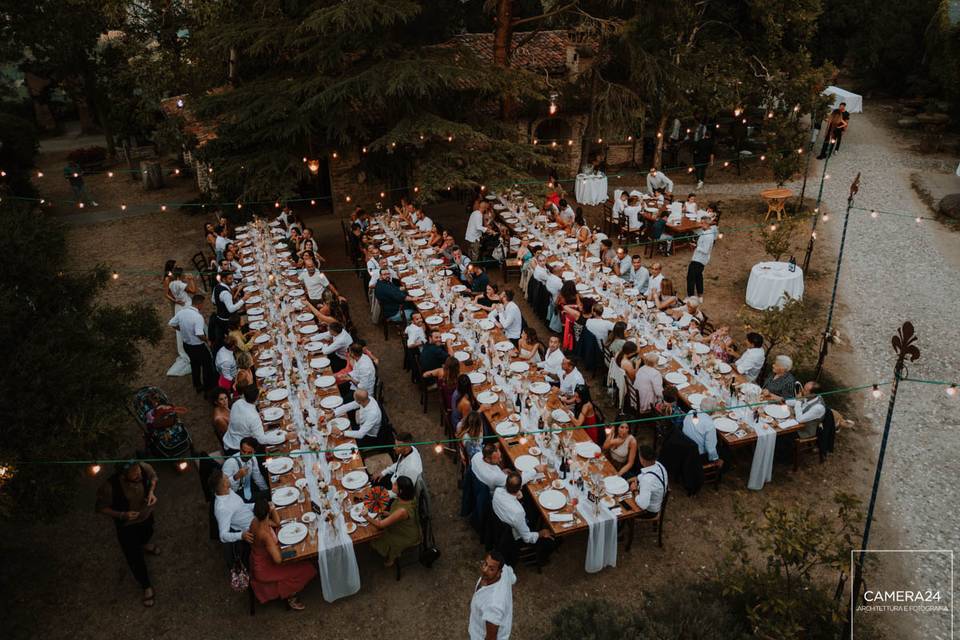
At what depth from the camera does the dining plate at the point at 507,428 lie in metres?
7.07

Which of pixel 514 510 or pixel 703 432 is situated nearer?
pixel 514 510

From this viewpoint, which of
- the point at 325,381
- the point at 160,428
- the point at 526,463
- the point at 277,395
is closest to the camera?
the point at 526,463

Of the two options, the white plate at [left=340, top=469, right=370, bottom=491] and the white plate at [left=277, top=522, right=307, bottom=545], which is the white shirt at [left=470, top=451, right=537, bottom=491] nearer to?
the white plate at [left=340, top=469, right=370, bottom=491]

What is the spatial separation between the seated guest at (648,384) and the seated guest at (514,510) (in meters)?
2.53

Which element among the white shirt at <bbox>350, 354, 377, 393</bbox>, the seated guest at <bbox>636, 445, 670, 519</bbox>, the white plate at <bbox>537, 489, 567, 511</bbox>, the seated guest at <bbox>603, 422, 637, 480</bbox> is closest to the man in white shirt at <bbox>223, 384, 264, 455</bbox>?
the white shirt at <bbox>350, 354, 377, 393</bbox>

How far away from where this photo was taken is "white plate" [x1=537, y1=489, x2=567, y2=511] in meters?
6.17

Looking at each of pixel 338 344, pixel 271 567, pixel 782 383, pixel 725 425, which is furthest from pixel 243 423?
pixel 782 383

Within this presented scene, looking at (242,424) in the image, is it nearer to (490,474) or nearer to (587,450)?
(490,474)

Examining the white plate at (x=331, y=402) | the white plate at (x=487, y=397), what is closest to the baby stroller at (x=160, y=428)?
the white plate at (x=331, y=402)

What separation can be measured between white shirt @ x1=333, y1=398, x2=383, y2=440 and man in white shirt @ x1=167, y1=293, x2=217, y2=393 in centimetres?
314

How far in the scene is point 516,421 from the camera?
288 inches

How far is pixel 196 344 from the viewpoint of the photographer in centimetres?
941

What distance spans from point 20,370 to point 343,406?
11.5 feet

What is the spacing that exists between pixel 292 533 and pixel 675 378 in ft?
16.4
